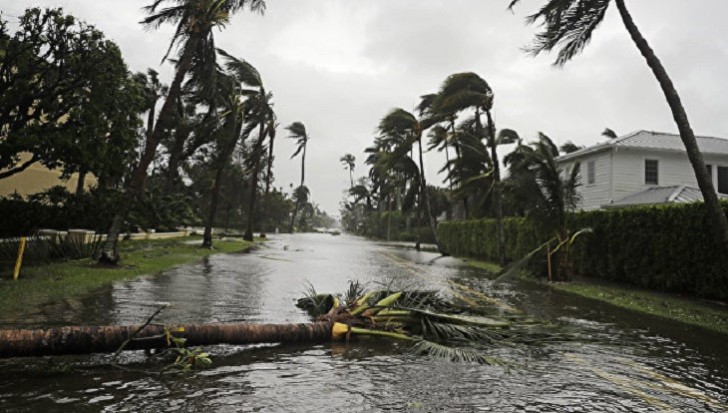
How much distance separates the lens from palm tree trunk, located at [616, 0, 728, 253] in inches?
390

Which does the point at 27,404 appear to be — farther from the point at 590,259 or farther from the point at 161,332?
the point at 590,259

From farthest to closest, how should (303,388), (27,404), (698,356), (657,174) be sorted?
(657,174)
(698,356)
(303,388)
(27,404)

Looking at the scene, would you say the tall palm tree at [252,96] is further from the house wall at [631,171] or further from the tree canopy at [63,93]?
the house wall at [631,171]

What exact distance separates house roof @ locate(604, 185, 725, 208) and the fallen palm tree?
63.6 feet

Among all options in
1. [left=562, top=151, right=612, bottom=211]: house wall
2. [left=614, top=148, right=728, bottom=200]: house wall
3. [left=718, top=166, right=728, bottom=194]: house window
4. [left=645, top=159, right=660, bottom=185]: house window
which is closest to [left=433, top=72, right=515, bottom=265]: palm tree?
[left=562, top=151, right=612, bottom=211]: house wall

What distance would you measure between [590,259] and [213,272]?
1142 cm

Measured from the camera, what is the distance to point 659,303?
10.7 metres

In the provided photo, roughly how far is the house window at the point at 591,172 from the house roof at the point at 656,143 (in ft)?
2.18

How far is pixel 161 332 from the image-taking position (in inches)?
205

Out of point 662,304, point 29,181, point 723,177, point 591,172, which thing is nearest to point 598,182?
point 591,172

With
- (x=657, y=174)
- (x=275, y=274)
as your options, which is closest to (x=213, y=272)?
(x=275, y=274)

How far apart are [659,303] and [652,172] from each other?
19.6 meters

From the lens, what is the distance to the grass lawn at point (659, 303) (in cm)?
867

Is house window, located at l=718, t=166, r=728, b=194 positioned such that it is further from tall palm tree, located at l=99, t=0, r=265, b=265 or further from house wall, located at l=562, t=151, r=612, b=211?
tall palm tree, located at l=99, t=0, r=265, b=265
